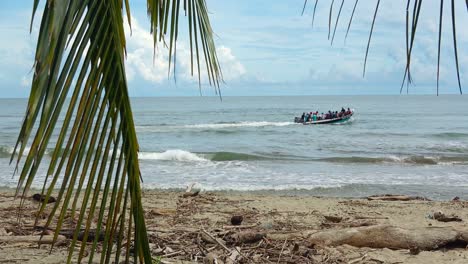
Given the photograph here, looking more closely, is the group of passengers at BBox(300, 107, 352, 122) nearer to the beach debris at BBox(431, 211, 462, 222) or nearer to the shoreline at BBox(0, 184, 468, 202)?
the shoreline at BBox(0, 184, 468, 202)

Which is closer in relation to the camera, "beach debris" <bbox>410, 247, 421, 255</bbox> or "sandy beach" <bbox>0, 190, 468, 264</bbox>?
"sandy beach" <bbox>0, 190, 468, 264</bbox>

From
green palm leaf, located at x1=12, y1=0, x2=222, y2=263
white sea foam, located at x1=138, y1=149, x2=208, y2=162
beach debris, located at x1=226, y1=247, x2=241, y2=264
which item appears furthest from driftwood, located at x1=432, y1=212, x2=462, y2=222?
white sea foam, located at x1=138, y1=149, x2=208, y2=162

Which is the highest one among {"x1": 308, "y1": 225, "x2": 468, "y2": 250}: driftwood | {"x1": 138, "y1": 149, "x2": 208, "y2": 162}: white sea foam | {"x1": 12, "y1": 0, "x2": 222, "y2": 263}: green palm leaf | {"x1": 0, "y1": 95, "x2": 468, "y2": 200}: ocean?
{"x1": 12, "y1": 0, "x2": 222, "y2": 263}: green palm leaf

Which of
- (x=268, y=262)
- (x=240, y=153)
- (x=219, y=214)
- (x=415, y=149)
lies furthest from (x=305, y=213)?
(x=415, y=149)

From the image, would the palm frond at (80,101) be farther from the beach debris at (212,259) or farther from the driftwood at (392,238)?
the driftwood at (392,238)

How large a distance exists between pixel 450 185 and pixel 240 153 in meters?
9.55

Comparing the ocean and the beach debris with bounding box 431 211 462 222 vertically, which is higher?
the beach debris with bounding box 431 211 462 222

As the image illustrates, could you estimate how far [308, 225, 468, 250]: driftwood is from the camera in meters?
5.92

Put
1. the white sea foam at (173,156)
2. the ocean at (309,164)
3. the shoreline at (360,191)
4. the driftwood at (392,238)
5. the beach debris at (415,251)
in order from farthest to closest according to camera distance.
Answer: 1. the white sea foam at (173,156)
2. the ocean at (309,164)
3. the shoreline at (360,191)
4. the driftwood at (392,238)
5. the beach debris at (415,251)

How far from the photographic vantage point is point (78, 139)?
1064 millimetres

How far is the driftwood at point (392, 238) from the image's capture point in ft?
19.4

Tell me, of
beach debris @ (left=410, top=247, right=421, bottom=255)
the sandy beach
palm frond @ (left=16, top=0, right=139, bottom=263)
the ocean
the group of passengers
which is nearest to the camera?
palm frond @ (left=16, top=0, right=139, bottom=263)

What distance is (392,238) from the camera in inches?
235

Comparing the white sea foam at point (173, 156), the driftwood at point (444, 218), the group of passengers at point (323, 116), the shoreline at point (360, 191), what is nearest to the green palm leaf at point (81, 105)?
the driftwood at point (444, 218)
